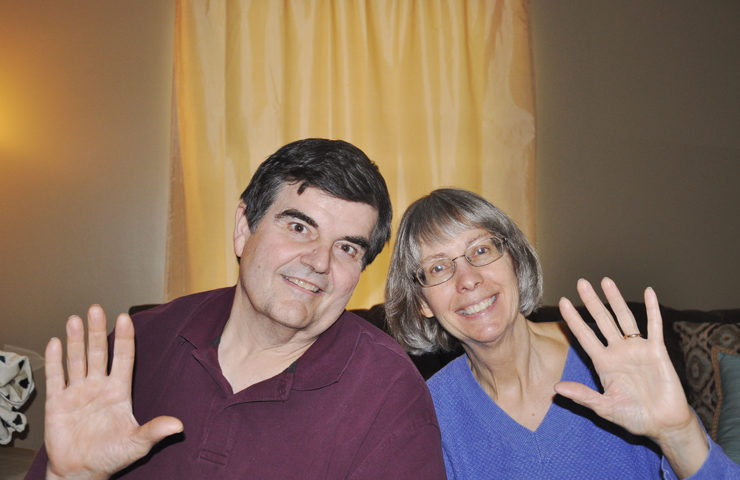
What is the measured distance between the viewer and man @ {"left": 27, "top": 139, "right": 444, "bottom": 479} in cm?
102

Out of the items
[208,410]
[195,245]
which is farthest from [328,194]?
[195,245]

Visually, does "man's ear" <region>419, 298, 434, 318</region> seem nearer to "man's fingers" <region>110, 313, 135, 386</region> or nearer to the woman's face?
the woman's face

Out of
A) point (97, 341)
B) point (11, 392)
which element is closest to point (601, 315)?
point (97, 341)

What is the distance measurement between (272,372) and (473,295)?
1.84 feet

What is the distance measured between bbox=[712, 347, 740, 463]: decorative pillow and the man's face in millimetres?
1472

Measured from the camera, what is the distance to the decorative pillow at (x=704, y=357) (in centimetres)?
198

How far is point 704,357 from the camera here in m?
2.04

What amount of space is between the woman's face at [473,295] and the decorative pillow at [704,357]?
3.53 feet

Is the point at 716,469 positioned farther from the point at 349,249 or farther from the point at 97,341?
the point at 97,341

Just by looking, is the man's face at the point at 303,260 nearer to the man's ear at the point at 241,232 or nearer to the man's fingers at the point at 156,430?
the man's ear at the point at 241,232

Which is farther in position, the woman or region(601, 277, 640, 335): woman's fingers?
the woman

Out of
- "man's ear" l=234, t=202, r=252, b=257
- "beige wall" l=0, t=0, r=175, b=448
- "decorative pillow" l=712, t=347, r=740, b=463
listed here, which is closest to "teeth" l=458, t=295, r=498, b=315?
"man's ear" l=234, t=202, r=252, b=257

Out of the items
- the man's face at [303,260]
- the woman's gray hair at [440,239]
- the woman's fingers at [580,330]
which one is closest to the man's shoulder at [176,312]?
the man's face at [303,260]

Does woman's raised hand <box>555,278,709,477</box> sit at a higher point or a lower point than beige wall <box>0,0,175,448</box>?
lower
